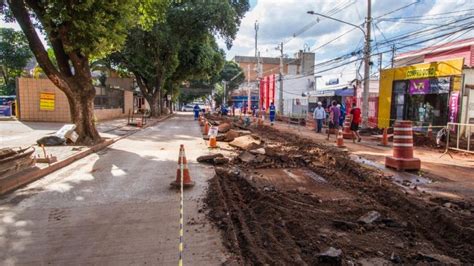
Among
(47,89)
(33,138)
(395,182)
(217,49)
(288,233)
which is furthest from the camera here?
(217,49)

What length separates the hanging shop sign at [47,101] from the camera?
23328 mm

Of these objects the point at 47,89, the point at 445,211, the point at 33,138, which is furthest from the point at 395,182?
the point at 47,89

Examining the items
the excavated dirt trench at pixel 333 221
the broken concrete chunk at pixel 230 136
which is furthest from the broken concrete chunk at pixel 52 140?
the excavated dirt trench at pixel 333 221

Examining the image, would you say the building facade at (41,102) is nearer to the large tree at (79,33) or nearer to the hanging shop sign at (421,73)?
the large tree at (79,33)

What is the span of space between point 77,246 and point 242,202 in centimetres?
272

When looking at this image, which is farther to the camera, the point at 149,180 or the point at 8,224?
the point at 149,180

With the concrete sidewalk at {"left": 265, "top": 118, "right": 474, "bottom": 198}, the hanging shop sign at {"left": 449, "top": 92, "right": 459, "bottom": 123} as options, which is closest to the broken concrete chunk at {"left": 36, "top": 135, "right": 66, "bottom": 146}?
the concrete sidewalk at {"left": 265, "top": 118, "right": 474, "bottom": 198}

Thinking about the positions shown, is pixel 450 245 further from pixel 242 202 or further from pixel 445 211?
pixel 242 202

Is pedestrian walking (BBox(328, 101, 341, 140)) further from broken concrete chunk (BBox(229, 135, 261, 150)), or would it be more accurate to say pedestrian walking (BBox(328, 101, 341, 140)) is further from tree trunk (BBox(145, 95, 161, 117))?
tree trunk (BBox(145, 95, 161, 117))

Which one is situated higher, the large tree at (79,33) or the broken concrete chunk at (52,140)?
the large tree at (79,33)

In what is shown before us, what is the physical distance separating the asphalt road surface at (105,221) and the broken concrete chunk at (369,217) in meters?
2.07

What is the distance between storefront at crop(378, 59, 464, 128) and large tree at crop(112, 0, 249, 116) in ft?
41.4

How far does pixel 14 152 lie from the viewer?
8023 mm

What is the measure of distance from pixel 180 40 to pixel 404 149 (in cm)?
2446
